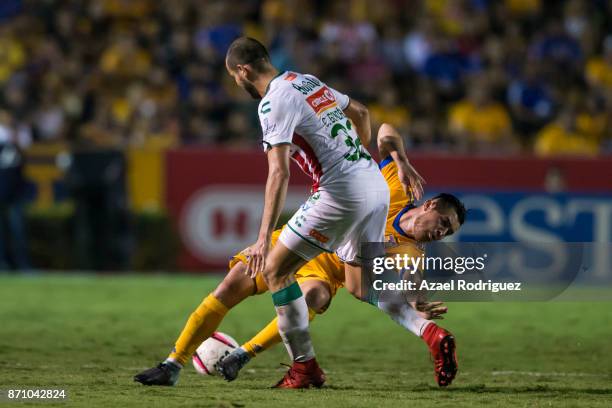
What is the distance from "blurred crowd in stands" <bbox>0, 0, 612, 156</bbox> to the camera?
679 inches

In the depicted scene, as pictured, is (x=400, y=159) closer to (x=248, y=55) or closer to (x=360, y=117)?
(x=360, y=117)

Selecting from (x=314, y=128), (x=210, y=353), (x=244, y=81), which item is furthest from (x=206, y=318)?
(x=244, y=81)

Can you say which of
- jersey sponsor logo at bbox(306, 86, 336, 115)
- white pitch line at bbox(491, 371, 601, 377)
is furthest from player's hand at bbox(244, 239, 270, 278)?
white pitch line at bbox(491, 371, 601, 377)

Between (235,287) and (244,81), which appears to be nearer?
(244,81)

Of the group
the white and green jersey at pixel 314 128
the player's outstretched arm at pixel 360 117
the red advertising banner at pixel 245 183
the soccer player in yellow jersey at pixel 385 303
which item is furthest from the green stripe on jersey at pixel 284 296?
the red advertising banner at pixel 245 183

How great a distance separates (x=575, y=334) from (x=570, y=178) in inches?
217

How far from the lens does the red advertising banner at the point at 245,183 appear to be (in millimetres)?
15898

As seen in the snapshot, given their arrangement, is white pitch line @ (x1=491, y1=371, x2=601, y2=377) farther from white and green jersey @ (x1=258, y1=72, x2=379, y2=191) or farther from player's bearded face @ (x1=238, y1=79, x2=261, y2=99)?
player's bearded face @ (x1=238, y1=79, x2=261, y2=99)

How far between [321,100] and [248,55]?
1.74ft

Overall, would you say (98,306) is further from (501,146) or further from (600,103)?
(600,103)

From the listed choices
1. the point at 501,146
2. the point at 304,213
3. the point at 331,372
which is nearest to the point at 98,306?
the point at 331,372

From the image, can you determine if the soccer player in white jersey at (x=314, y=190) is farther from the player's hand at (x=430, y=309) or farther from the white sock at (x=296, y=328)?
the player's hand at (x=430, y=309)

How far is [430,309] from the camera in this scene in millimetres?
7801

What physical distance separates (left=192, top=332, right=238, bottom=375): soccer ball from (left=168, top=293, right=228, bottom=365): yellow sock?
38cm
